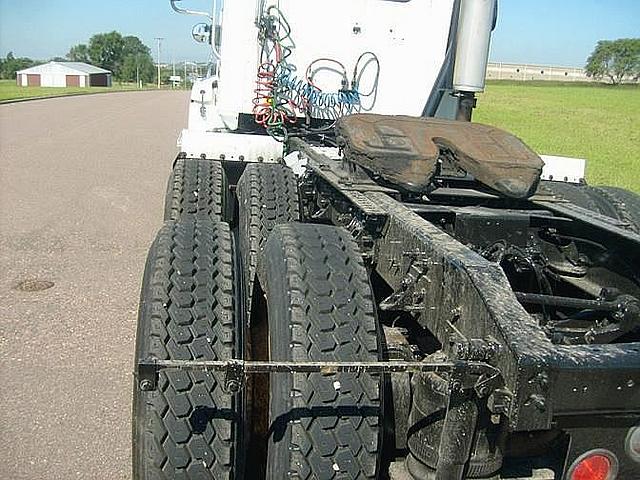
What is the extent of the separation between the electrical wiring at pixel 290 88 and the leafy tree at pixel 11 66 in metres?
128

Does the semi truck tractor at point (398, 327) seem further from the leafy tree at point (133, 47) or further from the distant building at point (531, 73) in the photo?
the leafy tree at point (133, 47)

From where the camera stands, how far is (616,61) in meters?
107

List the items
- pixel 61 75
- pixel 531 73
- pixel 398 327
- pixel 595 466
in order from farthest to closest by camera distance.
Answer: pixel 61 75, pixel 531 73, pixel 398 327, pixel 595 466

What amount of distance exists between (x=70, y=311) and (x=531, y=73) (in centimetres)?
10009

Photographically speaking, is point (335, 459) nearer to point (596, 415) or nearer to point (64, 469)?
point (596, 415)

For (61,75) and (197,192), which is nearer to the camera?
(197,192)

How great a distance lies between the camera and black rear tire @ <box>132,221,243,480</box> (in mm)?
2607

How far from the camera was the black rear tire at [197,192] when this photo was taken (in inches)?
206

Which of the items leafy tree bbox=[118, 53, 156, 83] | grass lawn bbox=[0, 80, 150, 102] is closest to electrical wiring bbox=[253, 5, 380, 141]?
grass lawn bbox=[0, 80, 150, 102]

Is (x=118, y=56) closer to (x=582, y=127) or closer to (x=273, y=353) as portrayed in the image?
(x=582, y=127)

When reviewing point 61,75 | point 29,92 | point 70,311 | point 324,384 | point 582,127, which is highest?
point 324,384

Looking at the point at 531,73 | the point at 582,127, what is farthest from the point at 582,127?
the point at 531,73

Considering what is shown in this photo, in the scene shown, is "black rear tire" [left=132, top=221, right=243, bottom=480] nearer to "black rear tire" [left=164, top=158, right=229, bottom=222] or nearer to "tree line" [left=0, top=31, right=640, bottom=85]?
"black rear tire" [left=164, top=158, right=229, bottom=222]

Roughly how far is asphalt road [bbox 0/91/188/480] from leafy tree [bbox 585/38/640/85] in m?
102
